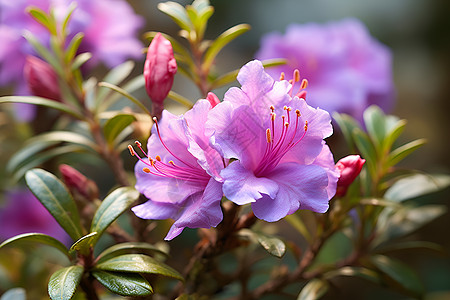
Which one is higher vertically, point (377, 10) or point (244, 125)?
point (244, 125)

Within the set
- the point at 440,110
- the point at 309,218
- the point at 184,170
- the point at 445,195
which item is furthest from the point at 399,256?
the point at 184,170

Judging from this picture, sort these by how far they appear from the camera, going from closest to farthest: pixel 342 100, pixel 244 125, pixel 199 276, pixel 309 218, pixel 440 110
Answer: pixel 244 125 → pixel 199 276 → pixel 342 100 → pixel 309 218 → pixel 440 110

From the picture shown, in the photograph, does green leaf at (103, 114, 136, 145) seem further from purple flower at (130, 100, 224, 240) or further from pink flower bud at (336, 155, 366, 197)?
pink flower bud at (336, 155, 366, 197)

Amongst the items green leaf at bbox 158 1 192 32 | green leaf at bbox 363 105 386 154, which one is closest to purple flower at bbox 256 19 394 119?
green leaf at bbox 363 105 386 154

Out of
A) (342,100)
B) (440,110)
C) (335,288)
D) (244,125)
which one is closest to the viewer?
(244,125)

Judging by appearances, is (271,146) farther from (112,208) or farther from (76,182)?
(76,182)

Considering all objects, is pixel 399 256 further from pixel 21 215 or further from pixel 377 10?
pixel 377 10

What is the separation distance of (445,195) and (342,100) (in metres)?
1.18

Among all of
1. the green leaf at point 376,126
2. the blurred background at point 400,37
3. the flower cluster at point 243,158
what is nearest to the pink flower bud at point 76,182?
the flower cluster at point 243,158

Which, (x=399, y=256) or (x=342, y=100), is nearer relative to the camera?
(x=342, y=100)

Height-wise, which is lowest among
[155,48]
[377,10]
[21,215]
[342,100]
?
[377,10]

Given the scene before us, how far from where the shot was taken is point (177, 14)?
0.93 metres

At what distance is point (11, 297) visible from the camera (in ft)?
2.53

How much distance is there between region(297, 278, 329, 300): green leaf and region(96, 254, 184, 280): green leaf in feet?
0.86
